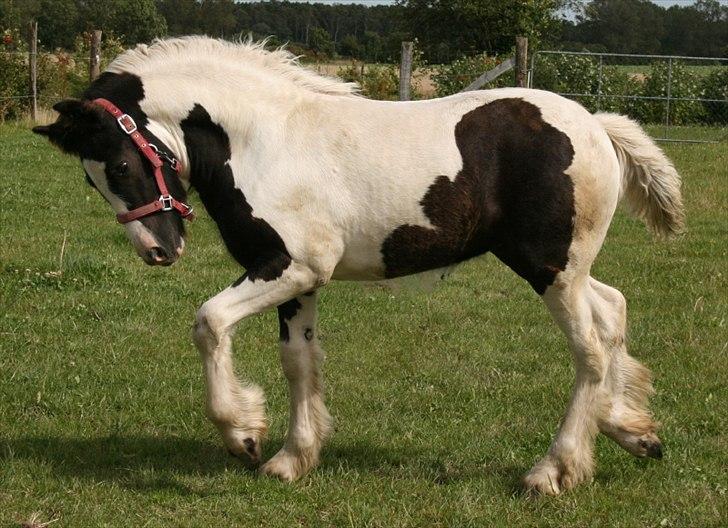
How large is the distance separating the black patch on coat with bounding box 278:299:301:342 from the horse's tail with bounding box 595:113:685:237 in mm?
1814

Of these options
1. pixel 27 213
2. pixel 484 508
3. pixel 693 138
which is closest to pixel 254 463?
pixel 484 508

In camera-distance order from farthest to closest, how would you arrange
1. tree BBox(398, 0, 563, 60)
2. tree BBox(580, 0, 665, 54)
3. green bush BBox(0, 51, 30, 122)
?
tree BBox(580, 0, 665, 54)
tree BBox(398, 0, 563, 60)
green bush BBox(0, 51, 30, 122)

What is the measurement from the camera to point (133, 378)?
680 centimetres

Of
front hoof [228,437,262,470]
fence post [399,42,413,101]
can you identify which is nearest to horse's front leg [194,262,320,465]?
front hoof [228,437,262,470]

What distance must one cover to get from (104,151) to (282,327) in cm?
127

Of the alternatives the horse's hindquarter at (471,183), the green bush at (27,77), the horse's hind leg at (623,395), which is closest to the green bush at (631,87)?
the green bush at (27,77)

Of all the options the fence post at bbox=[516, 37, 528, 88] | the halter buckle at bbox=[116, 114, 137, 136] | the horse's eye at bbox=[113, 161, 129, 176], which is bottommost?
the fence post at bbox=[516, 37, 528, 88]

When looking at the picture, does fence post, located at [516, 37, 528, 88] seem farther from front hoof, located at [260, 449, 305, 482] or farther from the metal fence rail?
front hoof, located at [260, 449, 305, 482]

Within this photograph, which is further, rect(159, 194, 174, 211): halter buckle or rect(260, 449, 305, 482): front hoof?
rect(260, 449, 305, 482): front hoof

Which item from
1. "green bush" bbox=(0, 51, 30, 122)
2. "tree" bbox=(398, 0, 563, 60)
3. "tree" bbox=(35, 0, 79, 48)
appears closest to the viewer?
"green bush" bbox=(0, 51, 30, 122)

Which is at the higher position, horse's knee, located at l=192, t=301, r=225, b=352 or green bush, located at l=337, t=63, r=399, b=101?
horse's knee, located at l=192, t=301, r=225, b=352

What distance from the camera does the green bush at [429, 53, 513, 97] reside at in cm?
2311

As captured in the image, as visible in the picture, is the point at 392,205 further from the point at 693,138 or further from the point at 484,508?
the point at 693,138

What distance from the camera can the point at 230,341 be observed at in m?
5.04
